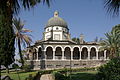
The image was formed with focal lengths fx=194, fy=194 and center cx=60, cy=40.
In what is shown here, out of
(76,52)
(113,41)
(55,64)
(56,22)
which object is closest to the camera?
(113,41)

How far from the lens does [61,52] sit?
53.2m

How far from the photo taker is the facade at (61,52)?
49.4 m

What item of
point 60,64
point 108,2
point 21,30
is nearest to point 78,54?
point 60,64

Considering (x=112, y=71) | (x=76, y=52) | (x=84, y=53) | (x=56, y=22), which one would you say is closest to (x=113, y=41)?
(x=84, y=53)

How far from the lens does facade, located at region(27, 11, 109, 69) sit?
49375mm

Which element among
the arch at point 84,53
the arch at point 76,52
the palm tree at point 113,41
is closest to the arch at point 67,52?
the arch at point 76,52

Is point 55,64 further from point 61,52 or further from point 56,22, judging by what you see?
point 56,22

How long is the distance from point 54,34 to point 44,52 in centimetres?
993

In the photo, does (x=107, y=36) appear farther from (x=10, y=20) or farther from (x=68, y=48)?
(x=10, y=20)

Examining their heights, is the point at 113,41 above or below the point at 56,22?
below

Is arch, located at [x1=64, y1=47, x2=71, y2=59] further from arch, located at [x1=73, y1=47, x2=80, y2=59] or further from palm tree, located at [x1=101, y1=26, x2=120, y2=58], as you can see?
palm tree, located at [x1=101, y1=26, x2=120, y2=58]

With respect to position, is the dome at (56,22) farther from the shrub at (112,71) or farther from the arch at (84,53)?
the shrub at (112,71)

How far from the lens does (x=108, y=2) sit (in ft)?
15.8

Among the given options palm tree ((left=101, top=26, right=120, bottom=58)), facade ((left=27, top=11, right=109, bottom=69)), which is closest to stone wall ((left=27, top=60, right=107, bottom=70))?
facade ((left=27, top=11, right=109, bottom=69))
